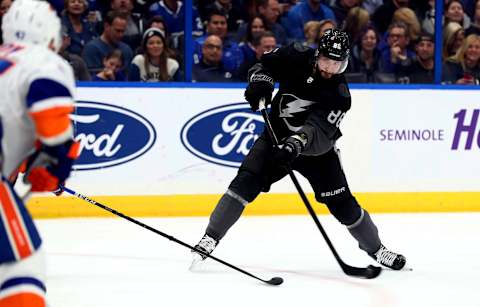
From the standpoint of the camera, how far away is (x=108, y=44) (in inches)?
233

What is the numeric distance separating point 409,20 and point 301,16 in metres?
0.76

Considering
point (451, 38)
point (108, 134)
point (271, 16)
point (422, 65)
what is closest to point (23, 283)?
point (108, 134)

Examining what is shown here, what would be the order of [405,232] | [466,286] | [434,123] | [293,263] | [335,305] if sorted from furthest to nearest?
[434,123] → [405,232] → [293,263] → [466,286] → [335,305]

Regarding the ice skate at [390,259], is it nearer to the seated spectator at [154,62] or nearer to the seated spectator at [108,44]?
the seated spectator at [154,62]

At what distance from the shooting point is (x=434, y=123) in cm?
618

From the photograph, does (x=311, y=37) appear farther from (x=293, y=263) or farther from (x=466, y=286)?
(x=466, y=286)

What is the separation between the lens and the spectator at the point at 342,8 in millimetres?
6395

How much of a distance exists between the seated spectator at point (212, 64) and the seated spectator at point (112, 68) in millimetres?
467

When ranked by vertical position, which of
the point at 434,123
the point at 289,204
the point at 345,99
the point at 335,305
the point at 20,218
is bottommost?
the point at 289,204

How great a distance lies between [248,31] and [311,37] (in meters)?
0.42

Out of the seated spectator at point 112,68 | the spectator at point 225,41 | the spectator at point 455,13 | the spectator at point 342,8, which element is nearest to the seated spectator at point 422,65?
the spectator at point 455,13

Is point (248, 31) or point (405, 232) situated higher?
point (248, 31)

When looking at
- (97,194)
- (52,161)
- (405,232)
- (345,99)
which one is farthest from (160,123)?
(52,161)

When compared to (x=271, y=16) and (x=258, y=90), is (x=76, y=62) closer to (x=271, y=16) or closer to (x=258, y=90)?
(x=271, y=16)
